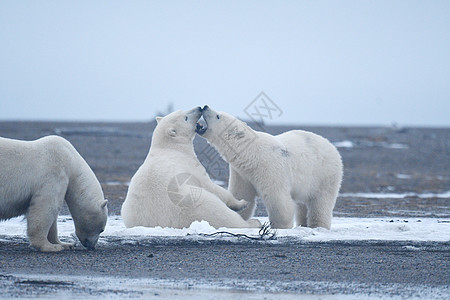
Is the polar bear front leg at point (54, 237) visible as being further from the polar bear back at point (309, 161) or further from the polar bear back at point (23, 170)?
the polar bear back at point (309, 161)

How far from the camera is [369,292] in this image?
4.70 metres

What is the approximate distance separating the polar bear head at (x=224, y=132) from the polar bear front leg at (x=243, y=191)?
25 centimetres

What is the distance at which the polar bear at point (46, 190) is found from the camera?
608cm

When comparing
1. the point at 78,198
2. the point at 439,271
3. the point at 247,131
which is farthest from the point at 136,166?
the point at 439,271

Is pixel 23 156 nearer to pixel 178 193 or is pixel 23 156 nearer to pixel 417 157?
pixel 178 193

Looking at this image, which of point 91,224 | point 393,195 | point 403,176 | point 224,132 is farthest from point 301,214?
point 403,176

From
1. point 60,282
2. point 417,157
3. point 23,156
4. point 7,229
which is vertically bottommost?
point 417,157

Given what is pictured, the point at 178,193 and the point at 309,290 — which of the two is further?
the point at 178,193

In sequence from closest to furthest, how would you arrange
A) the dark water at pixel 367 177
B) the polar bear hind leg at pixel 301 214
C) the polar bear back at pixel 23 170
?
the polar bear back at pixel 23 170 < the polar bear hind leg at pixel 301 214 < the dark water at pixel 367 177

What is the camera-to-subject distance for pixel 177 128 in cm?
796

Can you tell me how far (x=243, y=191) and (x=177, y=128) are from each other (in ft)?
3.39

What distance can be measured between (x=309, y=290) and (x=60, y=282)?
1.68 m

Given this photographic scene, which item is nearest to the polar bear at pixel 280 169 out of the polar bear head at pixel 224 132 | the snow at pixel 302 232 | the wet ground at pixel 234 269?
the polar bear head at pixel 224 132

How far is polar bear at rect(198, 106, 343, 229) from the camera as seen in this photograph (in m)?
7.57
